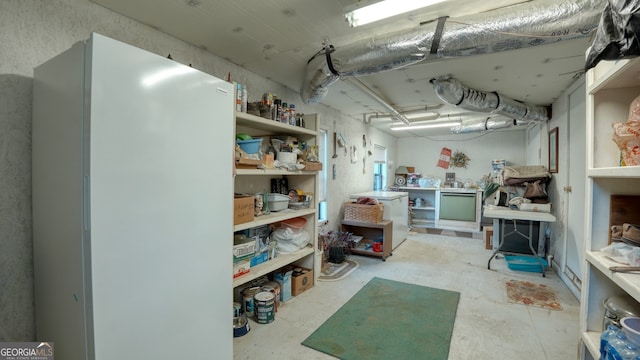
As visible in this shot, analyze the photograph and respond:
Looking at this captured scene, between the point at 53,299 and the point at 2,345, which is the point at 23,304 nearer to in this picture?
the point at 2,345

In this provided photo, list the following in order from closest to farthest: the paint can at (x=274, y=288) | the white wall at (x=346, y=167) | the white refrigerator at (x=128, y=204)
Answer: the white refrigerator at (x=128, y=204) → the paint can at (x=274, y=288) → the white wall at (x=346, y=167)

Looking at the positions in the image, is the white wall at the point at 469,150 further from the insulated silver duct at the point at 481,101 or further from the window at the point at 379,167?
the insulated silver duct at the point at 481,101

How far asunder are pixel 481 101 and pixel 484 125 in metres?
1.91

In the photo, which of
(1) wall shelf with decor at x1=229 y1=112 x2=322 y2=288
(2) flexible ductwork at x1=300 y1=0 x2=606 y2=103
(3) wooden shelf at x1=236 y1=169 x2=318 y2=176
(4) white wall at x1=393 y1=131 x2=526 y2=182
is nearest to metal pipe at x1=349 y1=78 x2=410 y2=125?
(1) wall shelf with decor at x1=229 y1=112 x2=322 y2=288

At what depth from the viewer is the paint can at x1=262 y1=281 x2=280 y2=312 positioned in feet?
8.35

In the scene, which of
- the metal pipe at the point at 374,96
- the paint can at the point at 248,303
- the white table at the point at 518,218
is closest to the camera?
the paint can at the point at 248,303

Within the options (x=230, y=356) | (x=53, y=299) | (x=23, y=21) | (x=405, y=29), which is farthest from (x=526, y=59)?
(x=53, y=299)

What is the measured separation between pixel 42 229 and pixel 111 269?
2.13 feet

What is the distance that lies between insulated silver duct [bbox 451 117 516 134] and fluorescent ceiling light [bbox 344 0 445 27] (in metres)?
4.01

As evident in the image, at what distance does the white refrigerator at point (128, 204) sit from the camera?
1021 mm

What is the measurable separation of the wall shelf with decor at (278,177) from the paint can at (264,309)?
0.22 m

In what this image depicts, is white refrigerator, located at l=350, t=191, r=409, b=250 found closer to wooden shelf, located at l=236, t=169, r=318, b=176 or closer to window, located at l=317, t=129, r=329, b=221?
window, located at l=317, t=129, r=329, b=221

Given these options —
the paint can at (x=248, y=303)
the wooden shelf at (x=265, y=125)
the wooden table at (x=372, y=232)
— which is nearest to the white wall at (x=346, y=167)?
the wooden table at (x=372, y=232)

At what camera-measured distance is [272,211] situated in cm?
268
